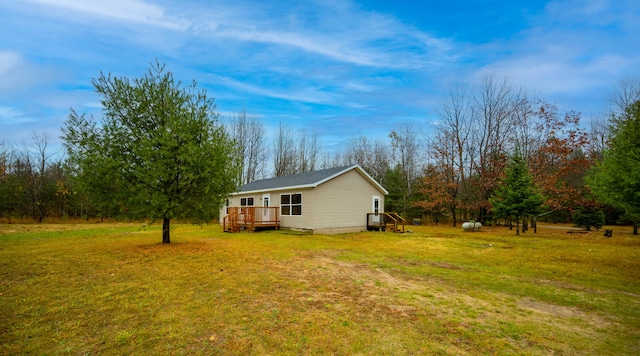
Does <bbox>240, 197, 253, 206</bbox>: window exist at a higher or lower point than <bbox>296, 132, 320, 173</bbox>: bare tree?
lower

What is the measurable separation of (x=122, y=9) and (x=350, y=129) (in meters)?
29.6

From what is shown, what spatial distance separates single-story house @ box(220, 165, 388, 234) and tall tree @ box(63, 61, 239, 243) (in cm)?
578

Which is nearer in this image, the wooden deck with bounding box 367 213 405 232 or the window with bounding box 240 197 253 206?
the wooden deck with bounding box 367 213 405 232

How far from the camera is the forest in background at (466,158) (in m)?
21.5

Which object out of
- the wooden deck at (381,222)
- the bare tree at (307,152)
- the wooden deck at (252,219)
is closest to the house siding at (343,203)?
the wooden deck at (381,222)

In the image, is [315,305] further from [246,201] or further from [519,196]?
[246,201]

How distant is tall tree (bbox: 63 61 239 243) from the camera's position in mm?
9828

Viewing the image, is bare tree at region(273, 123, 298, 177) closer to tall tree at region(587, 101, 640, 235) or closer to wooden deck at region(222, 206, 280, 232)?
wooden deck at region(222, 206, 280, 232)

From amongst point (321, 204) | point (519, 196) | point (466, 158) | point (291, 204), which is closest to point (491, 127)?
point (466, 158)

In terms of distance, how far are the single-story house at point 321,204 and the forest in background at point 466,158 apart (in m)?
4.30

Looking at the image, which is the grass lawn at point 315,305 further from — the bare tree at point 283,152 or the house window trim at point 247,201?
the bare tree at point 283,152

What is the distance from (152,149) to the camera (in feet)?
32.5

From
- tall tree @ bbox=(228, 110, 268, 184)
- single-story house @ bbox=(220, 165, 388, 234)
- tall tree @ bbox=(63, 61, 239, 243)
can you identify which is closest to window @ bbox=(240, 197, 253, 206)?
single-story house @ bbox=(220, 165, 388, 234)

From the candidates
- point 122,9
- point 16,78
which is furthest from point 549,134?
point 16,78
